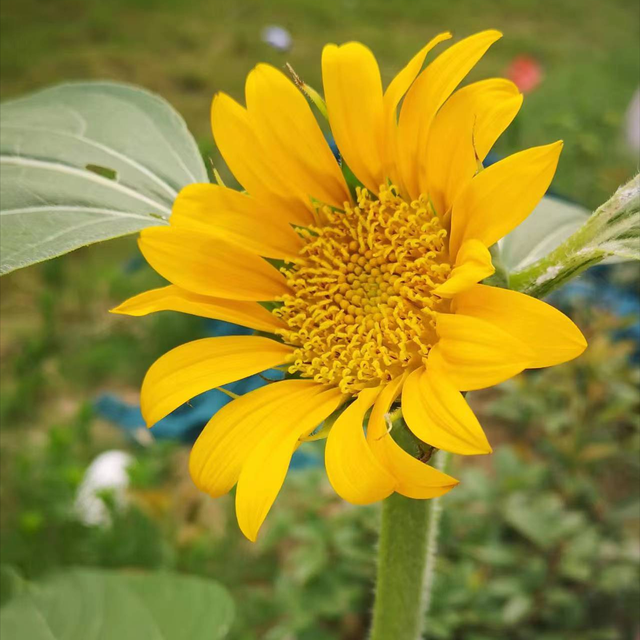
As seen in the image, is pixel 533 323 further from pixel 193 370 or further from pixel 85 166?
pixel 85 166

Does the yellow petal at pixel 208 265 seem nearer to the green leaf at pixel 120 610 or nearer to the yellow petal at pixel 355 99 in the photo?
the yellow petal at pixel 355 99

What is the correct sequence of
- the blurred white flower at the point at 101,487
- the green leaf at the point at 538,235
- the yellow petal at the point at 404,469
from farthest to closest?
the blurred white flower at the point at 101,487 < the green leaf at the point at 538,235 < the yellow petal at the point at 404,469

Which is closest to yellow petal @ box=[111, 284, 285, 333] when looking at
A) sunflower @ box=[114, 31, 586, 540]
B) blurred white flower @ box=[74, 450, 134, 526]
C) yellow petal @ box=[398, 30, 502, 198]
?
sunflower @ box=[114, 31, 586, 540]

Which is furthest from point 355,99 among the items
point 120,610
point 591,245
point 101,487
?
point 101,487

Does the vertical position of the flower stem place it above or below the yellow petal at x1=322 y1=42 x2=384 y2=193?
below

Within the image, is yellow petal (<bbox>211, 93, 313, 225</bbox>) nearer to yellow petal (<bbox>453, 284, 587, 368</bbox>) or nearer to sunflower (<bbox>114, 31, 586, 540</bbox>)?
sunflower (<bbox>114, 31, 586, 540</bbox>)

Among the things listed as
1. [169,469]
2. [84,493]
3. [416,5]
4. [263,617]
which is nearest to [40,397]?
[169,469]

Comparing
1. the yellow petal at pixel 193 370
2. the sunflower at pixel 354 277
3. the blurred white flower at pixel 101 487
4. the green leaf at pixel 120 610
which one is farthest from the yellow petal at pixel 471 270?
the blurred white flower at pixel 101 487
